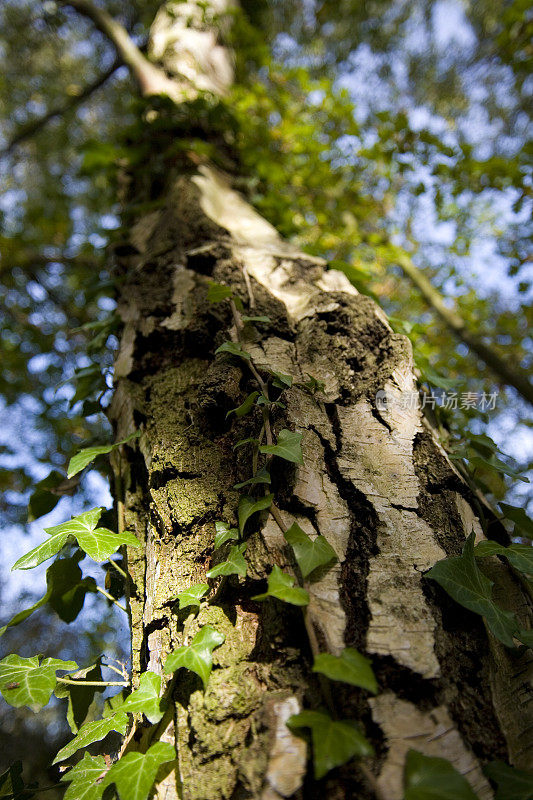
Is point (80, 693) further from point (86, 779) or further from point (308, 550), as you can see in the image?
point (308, 550)

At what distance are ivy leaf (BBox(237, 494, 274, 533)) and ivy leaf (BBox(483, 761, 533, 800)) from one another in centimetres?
54

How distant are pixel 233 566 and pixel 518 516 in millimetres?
790

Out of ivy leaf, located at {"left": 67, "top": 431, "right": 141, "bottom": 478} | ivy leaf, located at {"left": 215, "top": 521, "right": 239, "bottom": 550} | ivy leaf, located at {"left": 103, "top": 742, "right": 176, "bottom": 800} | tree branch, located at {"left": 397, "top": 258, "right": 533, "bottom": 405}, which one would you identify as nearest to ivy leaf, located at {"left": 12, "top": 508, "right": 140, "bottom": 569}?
ivy leaf, located at {"left": 67, "top": 431, "right": 141, "bottom": 478}

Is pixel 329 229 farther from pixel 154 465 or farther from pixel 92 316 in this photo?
pixel 154 465

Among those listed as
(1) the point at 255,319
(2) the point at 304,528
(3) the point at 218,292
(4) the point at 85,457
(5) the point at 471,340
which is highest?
(5) the point at 471,340

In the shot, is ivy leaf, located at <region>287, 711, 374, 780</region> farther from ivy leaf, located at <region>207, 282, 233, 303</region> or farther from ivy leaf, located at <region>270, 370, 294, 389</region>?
ivy leaf, located at <region>207, 282, 233, 303</region>

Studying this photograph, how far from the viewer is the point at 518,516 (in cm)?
120

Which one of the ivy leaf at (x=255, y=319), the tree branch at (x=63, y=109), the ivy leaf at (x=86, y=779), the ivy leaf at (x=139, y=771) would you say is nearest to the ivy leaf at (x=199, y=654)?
the ivy leaf at (x=139, y=771)

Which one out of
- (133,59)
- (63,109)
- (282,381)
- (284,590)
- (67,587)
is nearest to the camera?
(284,590)

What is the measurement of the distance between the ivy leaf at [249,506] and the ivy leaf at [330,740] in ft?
1.14

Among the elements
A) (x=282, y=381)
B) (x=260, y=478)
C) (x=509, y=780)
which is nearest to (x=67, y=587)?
(x=260, y=478)

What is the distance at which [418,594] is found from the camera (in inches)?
33.4

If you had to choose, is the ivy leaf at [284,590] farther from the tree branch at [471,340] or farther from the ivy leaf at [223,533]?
the tree branch at [471,340]

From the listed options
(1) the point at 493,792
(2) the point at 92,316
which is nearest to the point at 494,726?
(1) the point at 493,792
